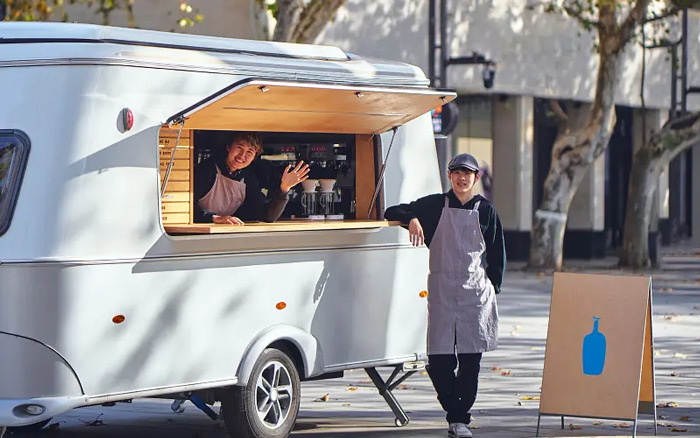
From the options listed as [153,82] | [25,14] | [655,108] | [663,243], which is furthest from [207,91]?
[663,243]

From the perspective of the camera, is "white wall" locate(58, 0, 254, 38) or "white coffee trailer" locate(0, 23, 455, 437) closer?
"white coffee trailer" locate(0, 23, 455, 437)

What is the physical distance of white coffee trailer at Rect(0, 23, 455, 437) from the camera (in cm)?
794

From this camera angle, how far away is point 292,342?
9305 mm

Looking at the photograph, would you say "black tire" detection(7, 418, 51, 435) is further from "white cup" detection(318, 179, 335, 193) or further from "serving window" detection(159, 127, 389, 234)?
"white cup" detection(318, 179, 335, 193)

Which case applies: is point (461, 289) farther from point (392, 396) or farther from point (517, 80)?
point (517, 80)

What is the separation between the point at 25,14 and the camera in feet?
64.3

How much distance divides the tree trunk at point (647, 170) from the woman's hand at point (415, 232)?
17772mm

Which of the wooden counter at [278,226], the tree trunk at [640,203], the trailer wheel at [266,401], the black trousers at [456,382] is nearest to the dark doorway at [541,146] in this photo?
the tree trunk at [640,203]

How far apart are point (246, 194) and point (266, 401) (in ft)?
4.95

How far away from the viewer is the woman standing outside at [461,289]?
Result: 367 inches

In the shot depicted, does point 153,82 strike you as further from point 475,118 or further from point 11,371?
point 475,118

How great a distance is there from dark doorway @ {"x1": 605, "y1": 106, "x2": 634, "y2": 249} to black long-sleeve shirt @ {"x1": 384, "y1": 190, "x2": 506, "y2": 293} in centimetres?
2414

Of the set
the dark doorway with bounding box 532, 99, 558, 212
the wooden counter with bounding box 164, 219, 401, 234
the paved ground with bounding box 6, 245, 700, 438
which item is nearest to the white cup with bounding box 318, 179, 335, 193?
the wooden counter with bounding box 164, 219, 401, 234

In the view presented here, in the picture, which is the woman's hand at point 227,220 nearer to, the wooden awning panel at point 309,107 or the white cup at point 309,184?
the wooden awning panel at point 309,107
